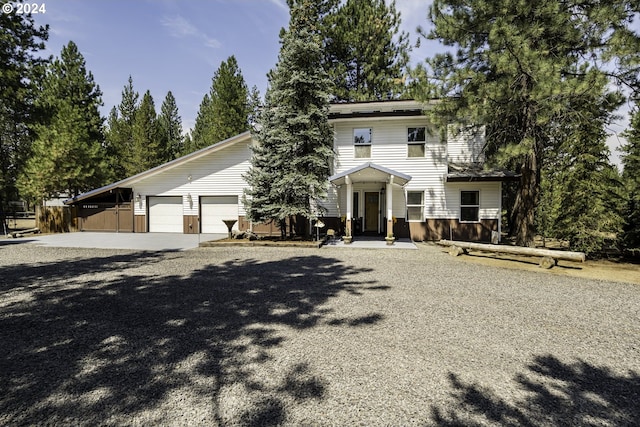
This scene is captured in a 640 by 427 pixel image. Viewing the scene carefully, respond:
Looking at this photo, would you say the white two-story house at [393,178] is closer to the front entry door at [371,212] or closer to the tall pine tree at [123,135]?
the front entry door at [371,212]

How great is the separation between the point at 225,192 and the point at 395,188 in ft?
31.9

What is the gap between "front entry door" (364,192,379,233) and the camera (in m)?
16.4

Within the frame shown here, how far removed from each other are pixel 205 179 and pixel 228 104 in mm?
16492

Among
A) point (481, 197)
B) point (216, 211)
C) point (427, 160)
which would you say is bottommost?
point (216, 211)

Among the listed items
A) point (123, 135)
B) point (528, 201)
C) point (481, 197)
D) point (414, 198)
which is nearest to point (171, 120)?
point (123, 135)

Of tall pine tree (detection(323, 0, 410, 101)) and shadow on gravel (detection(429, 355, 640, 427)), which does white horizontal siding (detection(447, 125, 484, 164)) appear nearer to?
tall pine tree (detection(323, 0, 410, 101))

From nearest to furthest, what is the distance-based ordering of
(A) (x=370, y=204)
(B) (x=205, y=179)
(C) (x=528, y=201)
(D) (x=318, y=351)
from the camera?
(D) (x=318, y=351) < (C) (x=528, y=201) < (A) (x=370, y=204) < (B) (x=205, y=179)

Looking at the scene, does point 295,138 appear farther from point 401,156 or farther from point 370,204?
point 370,204

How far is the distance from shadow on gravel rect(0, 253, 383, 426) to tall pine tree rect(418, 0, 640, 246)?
310 inches

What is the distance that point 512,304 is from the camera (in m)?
5.65

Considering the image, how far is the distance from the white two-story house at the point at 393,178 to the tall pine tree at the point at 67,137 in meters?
5.89

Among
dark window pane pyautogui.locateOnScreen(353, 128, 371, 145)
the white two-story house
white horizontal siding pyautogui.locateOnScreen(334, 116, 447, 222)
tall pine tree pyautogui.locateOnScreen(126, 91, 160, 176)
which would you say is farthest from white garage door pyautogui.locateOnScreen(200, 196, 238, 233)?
tall pine tree pyautogui.locateOnScreen(126, 91, 160, 176)

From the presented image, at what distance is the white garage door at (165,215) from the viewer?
60.8 feet

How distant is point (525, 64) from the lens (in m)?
9.23
